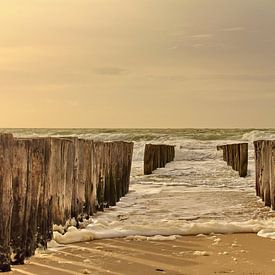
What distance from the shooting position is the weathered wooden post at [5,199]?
13.3 feet

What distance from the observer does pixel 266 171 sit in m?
8.56

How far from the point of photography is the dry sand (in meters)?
4.18

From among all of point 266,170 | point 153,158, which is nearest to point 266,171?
point 266,170

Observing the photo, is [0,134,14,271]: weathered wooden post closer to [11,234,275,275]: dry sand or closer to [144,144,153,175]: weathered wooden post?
[11,234,275,275]: dry sand

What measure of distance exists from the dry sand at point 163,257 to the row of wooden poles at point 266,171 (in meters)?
2.52

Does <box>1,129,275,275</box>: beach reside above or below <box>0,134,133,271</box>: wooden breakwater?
below

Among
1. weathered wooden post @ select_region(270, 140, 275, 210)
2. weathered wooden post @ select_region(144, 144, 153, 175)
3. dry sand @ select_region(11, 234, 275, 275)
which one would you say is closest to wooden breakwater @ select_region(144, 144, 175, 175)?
weathered wooden post @ select_region(144, 144, 153, 175)

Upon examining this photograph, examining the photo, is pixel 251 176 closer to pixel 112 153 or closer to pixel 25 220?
pixel 112 153

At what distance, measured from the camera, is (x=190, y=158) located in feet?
84.4

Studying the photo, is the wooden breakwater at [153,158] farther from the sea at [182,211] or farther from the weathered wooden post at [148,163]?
the sea at [182,211]

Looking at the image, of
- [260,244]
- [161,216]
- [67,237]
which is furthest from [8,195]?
[161,216]

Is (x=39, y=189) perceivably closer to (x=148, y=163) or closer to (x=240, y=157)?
(x=240, y=157)

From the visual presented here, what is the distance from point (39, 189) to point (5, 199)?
717 mm

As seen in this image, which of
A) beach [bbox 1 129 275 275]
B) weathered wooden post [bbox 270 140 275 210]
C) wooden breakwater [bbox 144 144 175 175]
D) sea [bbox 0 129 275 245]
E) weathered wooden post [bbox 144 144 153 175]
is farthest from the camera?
wooden breakwater [bbox 144 144 175 175]
